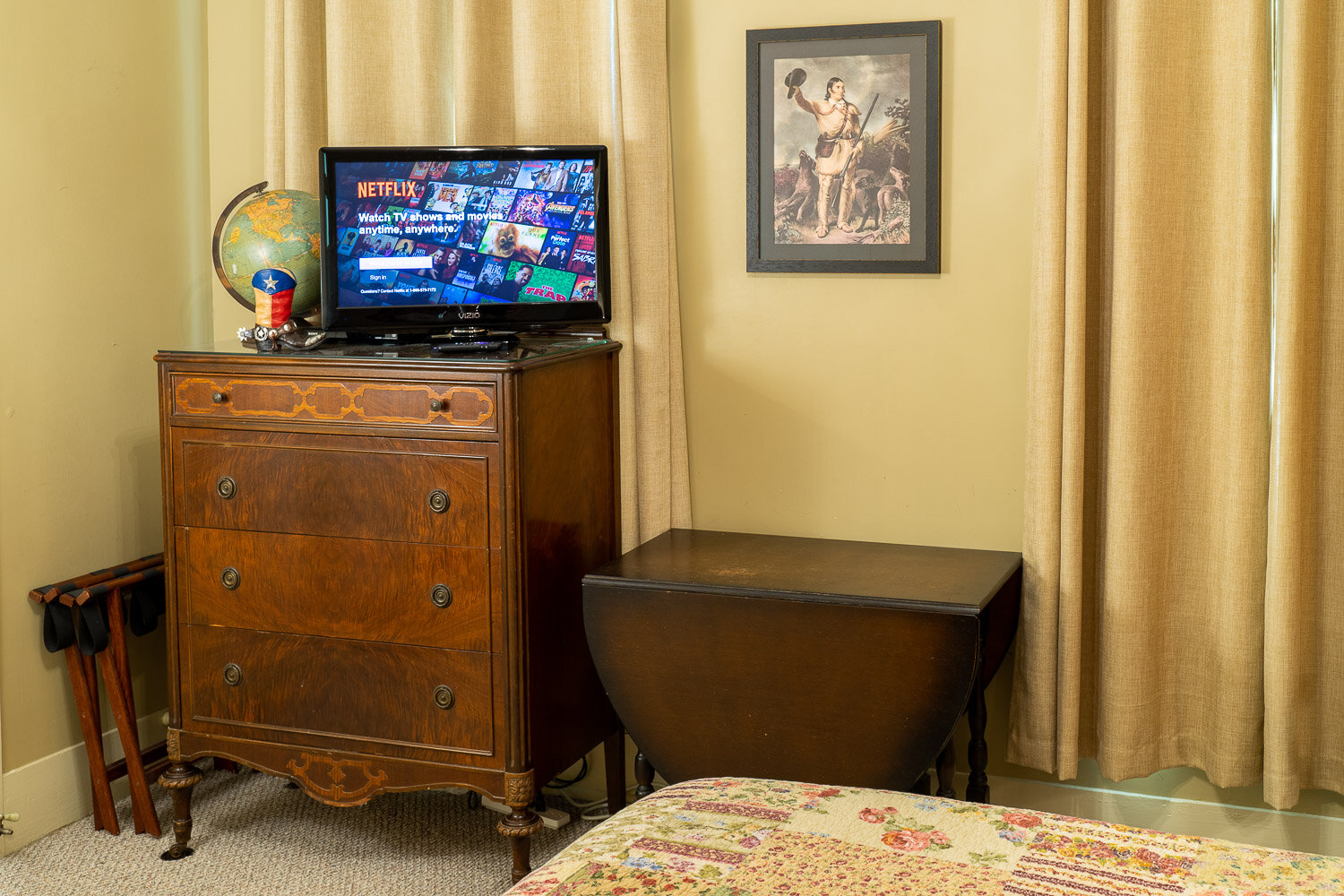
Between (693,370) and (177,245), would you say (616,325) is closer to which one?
(693,370)

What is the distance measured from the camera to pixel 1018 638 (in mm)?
2494

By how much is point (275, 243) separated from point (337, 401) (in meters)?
0.48

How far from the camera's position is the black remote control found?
2412mm

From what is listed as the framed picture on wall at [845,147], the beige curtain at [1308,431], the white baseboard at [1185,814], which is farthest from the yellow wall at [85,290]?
the beige curtain at [1308,431]

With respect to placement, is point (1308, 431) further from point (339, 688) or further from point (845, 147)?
point (339, 688)

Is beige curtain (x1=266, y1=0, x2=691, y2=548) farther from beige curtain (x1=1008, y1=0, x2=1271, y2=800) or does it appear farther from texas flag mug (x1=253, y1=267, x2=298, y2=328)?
beige curtain (x1=1008, y1=0, x2=1271, y2=800)

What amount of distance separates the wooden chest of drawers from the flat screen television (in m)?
0.13

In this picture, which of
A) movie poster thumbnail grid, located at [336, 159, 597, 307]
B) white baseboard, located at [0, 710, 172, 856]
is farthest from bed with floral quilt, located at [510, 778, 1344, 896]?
white baseboard, located at [0, 710, 172, 856]

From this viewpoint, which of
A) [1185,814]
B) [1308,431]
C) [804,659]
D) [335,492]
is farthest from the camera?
[1185,814]

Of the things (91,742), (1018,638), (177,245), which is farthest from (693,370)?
(91,742)

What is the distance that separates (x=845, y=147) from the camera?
101 inches

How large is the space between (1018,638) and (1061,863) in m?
1.31

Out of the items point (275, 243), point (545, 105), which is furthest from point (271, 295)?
point (545, 105)

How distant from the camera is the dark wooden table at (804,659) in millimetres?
2102
